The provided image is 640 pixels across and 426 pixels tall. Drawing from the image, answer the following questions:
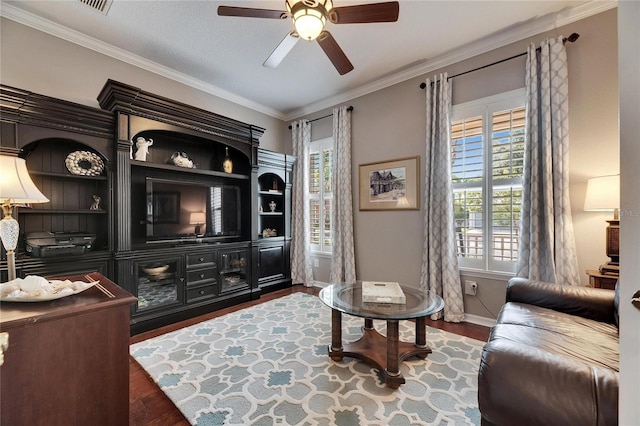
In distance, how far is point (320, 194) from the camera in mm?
4238

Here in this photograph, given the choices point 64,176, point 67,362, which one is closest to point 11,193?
point 67,362

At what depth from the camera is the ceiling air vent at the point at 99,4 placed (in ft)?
7.14

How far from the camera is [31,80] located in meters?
2.39

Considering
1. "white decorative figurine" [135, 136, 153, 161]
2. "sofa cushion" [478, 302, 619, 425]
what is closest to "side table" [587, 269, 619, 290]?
"sofa cushion" [478, 302, 619, 425]

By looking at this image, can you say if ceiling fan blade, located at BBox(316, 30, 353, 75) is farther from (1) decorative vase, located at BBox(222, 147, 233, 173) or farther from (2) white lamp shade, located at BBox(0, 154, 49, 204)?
(1) decorative vase, located at BBox(222, 147, 233, 173)

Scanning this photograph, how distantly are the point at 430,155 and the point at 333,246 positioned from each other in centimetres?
176

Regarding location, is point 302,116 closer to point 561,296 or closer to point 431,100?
point 431,100

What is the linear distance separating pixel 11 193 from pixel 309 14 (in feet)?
5.96

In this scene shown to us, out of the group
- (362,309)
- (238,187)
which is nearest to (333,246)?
Result: (238,187)

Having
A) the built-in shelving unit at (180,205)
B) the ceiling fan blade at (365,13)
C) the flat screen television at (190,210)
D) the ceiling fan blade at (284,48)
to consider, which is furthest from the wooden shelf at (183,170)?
the ceiling fan blade at (365,13)

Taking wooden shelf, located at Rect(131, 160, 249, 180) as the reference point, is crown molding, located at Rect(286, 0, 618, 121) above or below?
above

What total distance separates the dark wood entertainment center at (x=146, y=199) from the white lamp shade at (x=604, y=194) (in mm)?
3419

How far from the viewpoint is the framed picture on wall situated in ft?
10.6

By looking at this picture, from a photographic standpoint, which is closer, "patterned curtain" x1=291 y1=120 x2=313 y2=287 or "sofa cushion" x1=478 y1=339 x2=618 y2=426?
"sofa cushion" x1=478 y1=339 x2=618 y2=426
